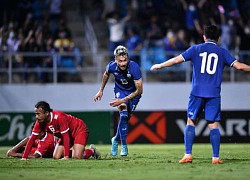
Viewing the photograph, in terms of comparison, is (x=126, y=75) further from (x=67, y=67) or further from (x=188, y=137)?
(x=67, y=67)

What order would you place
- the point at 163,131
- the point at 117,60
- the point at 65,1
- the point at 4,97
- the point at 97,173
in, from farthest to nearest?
the point at 65,1 < the point at 4,97 < the point at 163,131 < the point at 117,60 < the point at 97,173

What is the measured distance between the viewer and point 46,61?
26750 millimetres

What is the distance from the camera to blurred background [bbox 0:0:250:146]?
2552cm

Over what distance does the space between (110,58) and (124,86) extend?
10.8m

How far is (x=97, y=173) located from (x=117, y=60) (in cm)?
448

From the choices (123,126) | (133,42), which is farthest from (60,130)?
(133,42)

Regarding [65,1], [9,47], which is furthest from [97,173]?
[65,1]

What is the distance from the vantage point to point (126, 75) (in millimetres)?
16594

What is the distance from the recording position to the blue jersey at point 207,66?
45.4 feet

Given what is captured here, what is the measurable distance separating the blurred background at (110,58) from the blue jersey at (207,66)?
11.5 metres

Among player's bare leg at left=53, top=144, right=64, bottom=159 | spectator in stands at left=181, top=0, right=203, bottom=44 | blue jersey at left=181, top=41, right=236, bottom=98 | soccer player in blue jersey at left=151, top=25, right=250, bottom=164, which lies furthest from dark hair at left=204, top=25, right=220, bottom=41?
spectator in stands at left=181, top=0, right=203, bottom=44

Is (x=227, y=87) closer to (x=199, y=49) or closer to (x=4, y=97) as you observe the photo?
(x=4, y=97)

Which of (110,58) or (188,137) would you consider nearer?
(188,137)

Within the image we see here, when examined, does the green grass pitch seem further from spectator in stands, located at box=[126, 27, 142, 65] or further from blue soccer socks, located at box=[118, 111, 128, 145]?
spectator in stands, located at box=[126, 27, 142, 65]
